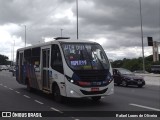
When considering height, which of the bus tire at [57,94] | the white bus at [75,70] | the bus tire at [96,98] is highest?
the white bus at [75,70]

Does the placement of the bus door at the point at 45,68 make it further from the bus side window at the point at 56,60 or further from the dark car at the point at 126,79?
the dark car at the point at 126,79

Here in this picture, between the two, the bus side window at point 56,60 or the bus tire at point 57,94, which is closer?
the bus side window at point 56,60

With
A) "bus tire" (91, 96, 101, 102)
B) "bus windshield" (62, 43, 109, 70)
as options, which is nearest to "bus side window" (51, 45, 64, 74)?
"bus windshield" (62, 43, 109, 70)

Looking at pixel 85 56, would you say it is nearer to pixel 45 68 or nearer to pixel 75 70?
pixel 75 70

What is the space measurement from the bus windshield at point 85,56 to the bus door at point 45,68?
1798 mm

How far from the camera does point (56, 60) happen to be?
46.1ft

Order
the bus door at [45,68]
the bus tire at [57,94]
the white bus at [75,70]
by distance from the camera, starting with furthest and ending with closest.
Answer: the bus door at [45,68]
the bus tire at [57,94]
the white bus at [75,70]

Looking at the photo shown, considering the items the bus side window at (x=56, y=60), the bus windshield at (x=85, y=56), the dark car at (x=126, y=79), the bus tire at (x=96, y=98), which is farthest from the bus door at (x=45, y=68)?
the dark car at (x=126, y=79)

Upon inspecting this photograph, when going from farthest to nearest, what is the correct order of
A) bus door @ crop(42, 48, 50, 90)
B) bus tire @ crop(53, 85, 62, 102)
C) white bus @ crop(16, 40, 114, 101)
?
bus door @ crop(42, 48, 50, 90) < bus tire @ crop(53, 85, 62, 102) < white bus @ crop(16, 40, 114, 101)

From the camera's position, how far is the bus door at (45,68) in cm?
1513

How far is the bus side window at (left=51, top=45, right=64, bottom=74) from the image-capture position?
13.6 meters

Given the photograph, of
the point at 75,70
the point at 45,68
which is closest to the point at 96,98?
the point at 75,70

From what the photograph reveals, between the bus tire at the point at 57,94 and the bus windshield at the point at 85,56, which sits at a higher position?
the bus windshield at the point at 85,56

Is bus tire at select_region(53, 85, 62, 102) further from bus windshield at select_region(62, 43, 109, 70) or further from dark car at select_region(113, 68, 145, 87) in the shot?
dark car at select_region(113, 68, 145, 87)
